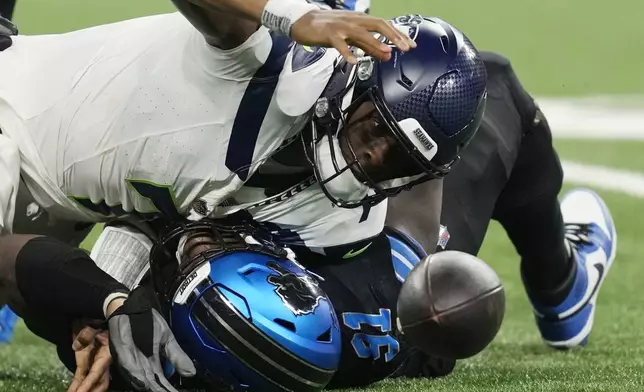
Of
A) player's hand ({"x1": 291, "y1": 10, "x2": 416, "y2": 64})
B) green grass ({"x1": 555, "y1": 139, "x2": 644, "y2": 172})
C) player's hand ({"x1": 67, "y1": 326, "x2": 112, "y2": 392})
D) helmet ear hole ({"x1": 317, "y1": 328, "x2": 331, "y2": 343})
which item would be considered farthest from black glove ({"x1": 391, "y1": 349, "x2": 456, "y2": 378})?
green grass ({"x1": 555, "y1": 139, "x2": 644, "y2": 172})

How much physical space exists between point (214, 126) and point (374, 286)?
53cm

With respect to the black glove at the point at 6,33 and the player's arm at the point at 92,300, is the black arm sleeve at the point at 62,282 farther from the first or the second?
the black glove at the point at 6,33

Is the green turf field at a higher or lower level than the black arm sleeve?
lower

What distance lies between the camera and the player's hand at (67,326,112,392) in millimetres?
2391

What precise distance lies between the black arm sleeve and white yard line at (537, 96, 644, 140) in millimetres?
5083

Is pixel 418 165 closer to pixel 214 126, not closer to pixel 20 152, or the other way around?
pixel 214 126

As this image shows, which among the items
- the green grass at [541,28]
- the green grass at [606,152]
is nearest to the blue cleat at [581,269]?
the green grass at [606,152]

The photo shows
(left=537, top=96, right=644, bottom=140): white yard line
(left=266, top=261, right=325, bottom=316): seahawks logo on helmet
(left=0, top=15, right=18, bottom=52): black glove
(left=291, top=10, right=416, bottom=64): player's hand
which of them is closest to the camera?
(left=291, top=10, right=416, bottom=64): player's hand

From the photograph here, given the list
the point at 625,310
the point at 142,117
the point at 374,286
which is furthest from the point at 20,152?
the point at 625,310

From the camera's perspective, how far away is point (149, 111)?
2578 mm

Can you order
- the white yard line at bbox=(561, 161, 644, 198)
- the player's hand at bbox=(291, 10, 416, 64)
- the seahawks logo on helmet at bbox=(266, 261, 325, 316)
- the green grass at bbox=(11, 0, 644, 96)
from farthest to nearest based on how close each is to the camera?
the green grass at bbox=(11, 0, 644, 96) → the white yard line at bbox=(561, 161, 644, 198) → the seahawks logo on helmet at bbox=(266, 261, 325, 316) → the player's hand at bbox=(291, 10, 416, 64)

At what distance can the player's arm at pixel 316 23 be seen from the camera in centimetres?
215

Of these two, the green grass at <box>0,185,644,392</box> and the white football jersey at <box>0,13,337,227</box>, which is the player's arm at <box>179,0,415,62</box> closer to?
the white football jersey at <box>0,13,337,227</box>

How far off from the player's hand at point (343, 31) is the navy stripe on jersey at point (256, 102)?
0.30 m
